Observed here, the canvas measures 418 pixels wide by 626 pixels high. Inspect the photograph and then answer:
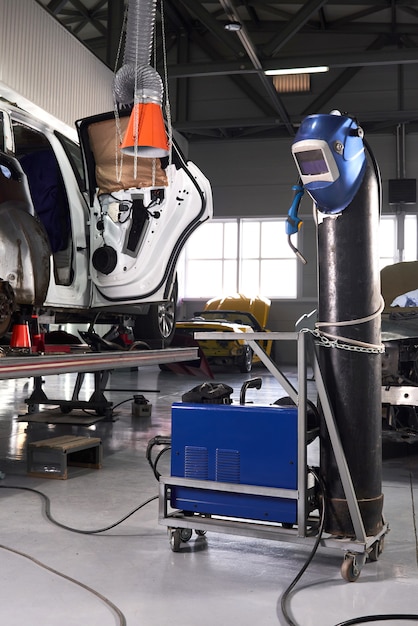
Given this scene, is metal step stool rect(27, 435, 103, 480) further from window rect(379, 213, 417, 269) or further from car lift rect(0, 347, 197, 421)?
window rect(379, 213, 417, 269)

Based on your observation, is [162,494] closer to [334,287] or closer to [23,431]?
[334,287]

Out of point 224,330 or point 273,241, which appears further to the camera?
point 273,241

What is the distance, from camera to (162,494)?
2.65 meters

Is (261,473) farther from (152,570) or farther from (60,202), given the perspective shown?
(60,202)

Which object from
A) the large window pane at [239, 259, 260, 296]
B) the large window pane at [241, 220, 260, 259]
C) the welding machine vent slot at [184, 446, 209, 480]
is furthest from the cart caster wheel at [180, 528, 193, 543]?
the large window pane at [241, 220, 260, 259]

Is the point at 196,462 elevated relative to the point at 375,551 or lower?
elevated

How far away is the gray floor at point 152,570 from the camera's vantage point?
201 cm

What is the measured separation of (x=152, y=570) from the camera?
2369 mm

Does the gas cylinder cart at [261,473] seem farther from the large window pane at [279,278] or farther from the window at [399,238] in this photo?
the large window pane at [279,278]

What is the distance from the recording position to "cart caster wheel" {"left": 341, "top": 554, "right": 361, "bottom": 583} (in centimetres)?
228

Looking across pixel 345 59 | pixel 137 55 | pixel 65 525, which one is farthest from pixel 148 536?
pixel 345 59

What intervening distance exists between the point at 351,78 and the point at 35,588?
54.3ft

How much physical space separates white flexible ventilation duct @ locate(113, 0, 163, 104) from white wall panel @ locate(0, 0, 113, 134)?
1.17 metres

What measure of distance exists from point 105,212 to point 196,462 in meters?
3.03
